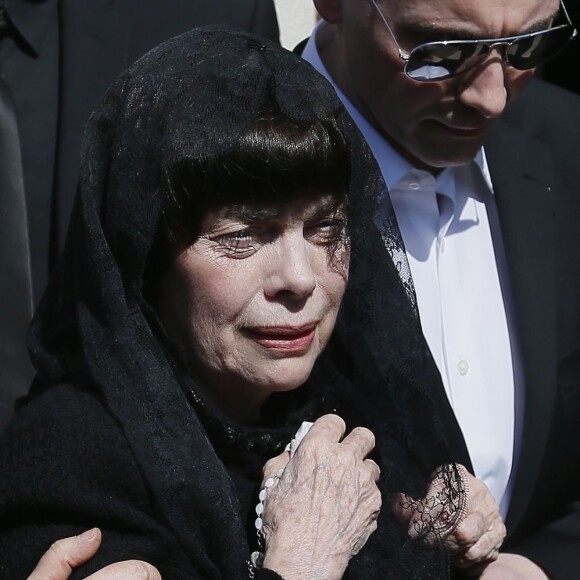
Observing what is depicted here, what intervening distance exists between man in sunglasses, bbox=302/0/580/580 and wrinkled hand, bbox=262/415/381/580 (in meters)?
0.49

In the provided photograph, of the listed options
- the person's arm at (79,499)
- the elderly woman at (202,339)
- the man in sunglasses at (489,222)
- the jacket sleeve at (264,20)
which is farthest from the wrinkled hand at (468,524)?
the jacket sleeve at (264,20)

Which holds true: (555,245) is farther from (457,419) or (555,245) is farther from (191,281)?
(191,281)

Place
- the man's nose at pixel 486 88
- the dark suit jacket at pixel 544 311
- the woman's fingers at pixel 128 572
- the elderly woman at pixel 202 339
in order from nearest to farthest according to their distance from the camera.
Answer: the woman's fingers at pixel 128 572, the elderly woman at pixel 202 339, the man's nose at pixel 486 88, the dark suit jacket at pixel 544 311

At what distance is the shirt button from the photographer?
303 cm

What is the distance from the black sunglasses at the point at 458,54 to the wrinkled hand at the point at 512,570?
3.81 ft

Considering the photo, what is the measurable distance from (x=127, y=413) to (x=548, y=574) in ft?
4.07

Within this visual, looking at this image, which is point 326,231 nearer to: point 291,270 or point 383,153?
point 291,270

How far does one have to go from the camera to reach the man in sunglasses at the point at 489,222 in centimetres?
282

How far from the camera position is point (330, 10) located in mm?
3082

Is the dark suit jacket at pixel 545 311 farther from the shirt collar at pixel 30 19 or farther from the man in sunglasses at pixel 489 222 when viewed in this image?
the shirt collar at pixel 30 19

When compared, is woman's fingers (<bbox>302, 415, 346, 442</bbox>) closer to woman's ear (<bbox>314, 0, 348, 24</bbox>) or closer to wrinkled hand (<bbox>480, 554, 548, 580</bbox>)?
wrinkled hand (<bbox>480, 554, 548, 580</bbox>)

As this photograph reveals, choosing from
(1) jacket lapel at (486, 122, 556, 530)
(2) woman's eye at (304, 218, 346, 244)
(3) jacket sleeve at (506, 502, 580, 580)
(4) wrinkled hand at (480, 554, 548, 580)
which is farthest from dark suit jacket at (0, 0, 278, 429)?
(3) jacket sleeve at (506, 502, 580, 580)

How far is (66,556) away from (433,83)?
145cm

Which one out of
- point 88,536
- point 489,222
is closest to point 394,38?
point 489,222
